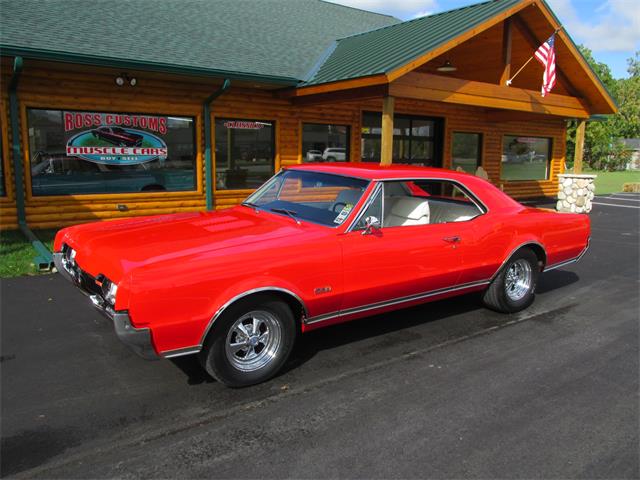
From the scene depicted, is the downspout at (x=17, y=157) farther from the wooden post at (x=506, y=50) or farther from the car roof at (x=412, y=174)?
the wooden post at (x=506, y=50)

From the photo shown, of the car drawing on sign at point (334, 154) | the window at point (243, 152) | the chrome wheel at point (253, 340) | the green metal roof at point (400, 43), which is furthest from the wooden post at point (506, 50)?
the chrome wheel at point (253, 340)

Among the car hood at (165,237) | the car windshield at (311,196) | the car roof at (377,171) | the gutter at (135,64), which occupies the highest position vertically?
the gutter at (135,64)

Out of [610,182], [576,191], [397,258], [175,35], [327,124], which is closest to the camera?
[397,258]

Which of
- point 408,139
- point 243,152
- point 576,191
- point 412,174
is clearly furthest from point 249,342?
point 576,191

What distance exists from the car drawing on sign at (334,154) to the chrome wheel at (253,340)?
31.8 feet

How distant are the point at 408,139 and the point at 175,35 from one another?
7240mm

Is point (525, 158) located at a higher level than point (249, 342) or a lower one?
higher

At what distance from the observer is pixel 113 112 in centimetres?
1000

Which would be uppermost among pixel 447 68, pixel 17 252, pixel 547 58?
pixel 547 58

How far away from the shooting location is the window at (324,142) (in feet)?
41.8

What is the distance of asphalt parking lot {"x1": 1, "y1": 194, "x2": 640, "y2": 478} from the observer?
2805 mm

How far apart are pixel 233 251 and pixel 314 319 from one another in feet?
2.91

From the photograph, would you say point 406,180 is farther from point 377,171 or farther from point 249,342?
point 249,342

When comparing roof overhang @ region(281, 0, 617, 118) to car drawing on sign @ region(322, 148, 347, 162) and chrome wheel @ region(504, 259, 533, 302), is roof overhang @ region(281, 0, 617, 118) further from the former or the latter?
chrome wheel @ region(504, 259, 533, 302)
